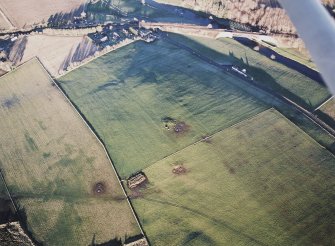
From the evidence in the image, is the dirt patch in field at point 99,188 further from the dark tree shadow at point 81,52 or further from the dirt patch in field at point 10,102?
the dark tree shadow at point 81,52

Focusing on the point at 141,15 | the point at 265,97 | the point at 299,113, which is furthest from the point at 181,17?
the point at 299,113

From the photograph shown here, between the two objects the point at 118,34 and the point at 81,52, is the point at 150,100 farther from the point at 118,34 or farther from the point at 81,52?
the point at 118,34

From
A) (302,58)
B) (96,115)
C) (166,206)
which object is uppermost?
(96,115)

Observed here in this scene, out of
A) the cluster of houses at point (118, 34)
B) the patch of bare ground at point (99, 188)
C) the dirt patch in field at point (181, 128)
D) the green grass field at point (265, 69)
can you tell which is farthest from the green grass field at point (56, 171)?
the green grass field at point (265, 69)

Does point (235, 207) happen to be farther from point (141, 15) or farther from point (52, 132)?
point (141, 15)

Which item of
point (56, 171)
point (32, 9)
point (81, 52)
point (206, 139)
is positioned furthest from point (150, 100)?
point (32, 9)

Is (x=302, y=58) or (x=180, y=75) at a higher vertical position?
(x=180, y=75)
